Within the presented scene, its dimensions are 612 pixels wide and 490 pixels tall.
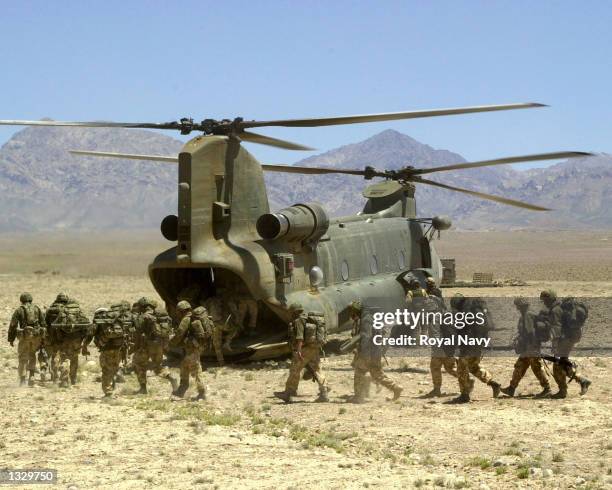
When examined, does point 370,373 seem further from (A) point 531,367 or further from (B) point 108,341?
(B) point 108,341

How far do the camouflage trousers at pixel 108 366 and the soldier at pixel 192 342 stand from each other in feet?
3.00

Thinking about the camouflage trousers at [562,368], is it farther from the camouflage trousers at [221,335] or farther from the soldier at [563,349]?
the camouflage trousers at [221,335]

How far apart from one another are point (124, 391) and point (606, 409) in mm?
7158

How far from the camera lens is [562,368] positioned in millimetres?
13695

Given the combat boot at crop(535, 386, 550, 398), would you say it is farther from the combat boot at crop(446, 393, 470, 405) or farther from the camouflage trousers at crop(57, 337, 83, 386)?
the camouflage trousers at crop(57, 337, 83, 386)

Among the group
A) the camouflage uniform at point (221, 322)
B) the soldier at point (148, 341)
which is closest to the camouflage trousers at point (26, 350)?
the soldier at point (148, 341)

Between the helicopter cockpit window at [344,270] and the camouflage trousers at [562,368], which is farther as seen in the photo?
the helicopter cockpit window at [344,270]

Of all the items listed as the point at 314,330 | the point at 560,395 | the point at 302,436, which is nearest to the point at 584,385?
the point at 560,395

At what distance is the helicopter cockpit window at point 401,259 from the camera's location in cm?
2142

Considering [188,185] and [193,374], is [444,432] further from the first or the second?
[188,185]

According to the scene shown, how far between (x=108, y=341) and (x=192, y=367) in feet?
4.40

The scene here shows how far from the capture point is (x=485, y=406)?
43.1 ft

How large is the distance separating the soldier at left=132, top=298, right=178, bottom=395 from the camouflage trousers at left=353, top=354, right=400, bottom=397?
2.84 metres

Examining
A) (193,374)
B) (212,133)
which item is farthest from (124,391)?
(212,133)
